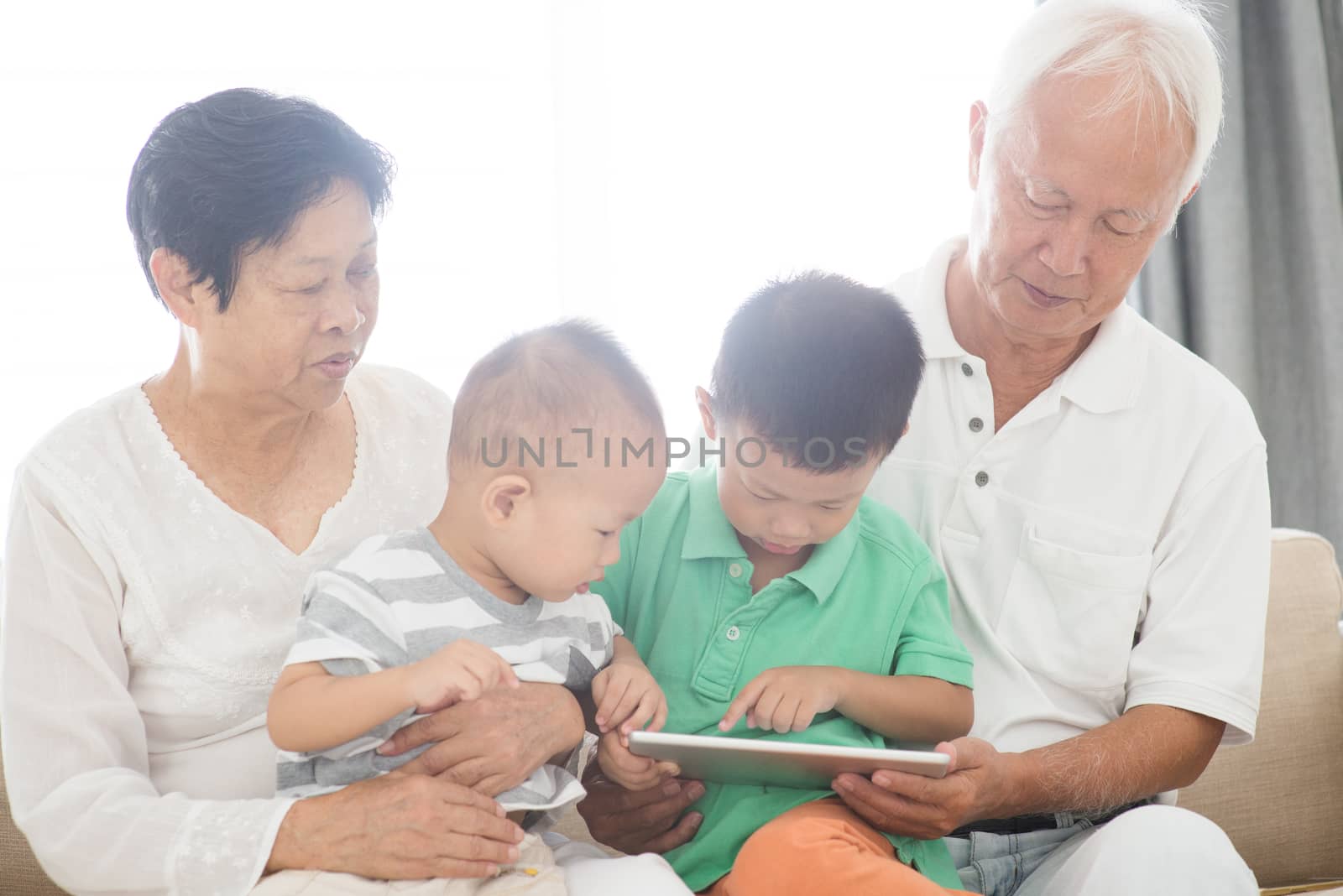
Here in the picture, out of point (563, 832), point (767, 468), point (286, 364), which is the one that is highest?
point (286, 364)

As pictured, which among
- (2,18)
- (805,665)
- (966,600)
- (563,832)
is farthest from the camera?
(2,18)

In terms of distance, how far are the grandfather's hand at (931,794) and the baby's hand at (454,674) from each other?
1.57 ft

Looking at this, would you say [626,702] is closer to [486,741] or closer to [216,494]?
[486,741]

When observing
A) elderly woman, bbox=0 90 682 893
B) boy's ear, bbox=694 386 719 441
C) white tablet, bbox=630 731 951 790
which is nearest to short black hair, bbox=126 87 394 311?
elderly woman, bbox=0 90 682 893

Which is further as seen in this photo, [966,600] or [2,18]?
[2,18]

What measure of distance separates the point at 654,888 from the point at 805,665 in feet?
1.12

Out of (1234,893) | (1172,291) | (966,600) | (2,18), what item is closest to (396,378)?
(966,600)

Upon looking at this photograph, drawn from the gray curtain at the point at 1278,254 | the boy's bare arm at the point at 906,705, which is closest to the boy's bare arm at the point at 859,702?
the boy's bare arm at the point at 906,705

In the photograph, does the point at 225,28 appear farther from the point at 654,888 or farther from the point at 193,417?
the point at 654,888

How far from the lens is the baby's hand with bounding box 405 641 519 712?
1.27 metres

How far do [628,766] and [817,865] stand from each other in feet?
0.82

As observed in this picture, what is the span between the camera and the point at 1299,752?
221 centimetres

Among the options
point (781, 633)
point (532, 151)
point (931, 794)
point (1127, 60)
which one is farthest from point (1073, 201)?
point (532, 151)

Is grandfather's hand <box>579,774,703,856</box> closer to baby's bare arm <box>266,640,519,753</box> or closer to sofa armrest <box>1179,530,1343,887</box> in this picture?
baby's bare arm <box>266,640,519,753</box>
